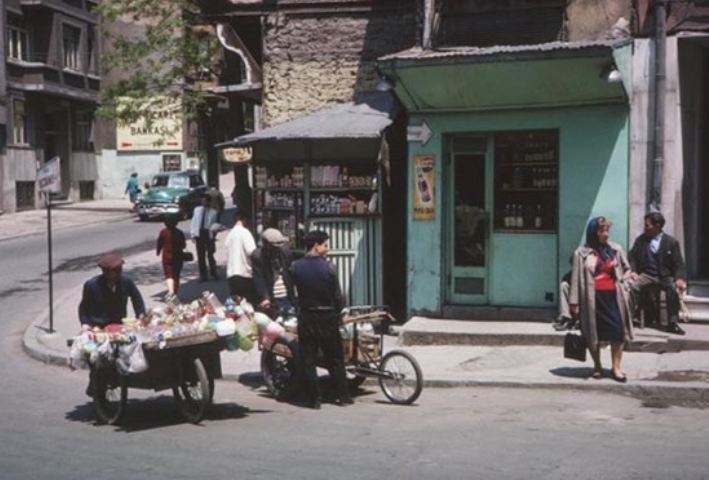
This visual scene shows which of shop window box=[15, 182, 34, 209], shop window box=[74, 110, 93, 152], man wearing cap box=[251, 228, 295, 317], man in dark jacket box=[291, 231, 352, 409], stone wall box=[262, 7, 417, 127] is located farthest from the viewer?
shop window box=[74, 110, 93, 152]

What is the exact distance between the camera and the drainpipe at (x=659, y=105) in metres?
12.5

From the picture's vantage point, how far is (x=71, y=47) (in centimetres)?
4425

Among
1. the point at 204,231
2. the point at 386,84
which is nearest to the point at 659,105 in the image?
the point at 386,84

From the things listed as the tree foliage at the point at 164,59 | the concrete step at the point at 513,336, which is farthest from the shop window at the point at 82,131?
the concrete step at the point at 513,336

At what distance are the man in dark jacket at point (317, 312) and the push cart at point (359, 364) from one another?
0.60 ft

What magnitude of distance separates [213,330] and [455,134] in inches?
A: 235

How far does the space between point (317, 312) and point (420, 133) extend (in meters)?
4.90

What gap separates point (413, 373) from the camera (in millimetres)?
9695

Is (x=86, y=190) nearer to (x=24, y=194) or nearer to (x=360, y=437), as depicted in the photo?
(x=24, y=194)

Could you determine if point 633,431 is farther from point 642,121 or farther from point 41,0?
point 41,0

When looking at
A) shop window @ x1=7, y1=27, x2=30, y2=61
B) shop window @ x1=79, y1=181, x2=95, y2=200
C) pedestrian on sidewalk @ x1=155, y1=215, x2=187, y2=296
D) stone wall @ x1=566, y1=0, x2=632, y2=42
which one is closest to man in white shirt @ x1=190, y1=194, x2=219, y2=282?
pedestrian on sidewalk @ x1=155, y1=215, x2=187, y2=296

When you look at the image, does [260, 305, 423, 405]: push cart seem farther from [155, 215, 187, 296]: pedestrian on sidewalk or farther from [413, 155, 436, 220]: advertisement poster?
[155, 215, 187, 296]: pedestrian on sidewalk

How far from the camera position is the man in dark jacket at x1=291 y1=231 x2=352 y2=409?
31.4 ft

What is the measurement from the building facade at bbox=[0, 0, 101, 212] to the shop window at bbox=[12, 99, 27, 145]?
41 millimetres
